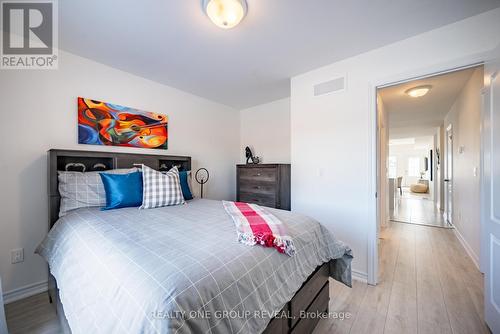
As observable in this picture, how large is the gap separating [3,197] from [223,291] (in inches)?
91.5

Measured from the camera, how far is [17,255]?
71.9 inches

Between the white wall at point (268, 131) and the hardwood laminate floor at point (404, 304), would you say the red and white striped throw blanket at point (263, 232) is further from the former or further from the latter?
the white wall at point (268, 131)

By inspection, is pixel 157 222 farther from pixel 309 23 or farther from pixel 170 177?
pixel 309 23

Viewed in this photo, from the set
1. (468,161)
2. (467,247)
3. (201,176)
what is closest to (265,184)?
(201,176)

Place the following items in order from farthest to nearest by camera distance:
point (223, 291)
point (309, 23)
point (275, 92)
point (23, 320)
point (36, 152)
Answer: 1. point (275, 92)
2. point (36, 152)
3. point (309, 23)
4. point (23, 320)
5. point (223, 291)

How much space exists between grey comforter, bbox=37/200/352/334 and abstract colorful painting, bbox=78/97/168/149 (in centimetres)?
118

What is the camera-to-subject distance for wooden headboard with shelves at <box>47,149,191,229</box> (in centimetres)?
182

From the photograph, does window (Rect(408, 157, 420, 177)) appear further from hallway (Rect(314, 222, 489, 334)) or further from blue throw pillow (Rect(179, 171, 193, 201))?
blue throw pillow (Rect(179, 171, 193, 201))

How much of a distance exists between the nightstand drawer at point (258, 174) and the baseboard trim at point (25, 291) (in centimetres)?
257

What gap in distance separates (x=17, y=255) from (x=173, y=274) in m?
2.18

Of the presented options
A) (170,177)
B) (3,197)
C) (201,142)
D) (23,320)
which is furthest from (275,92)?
(23,320)

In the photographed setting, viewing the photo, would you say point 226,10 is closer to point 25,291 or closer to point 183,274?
point 183,274

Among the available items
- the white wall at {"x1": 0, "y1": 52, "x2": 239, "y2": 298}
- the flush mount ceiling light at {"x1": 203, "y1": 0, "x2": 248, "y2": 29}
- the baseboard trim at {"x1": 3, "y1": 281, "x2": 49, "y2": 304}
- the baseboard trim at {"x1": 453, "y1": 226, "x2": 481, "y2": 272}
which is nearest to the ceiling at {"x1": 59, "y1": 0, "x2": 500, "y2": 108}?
the flush mount ceiling light at {"x1": 203, "y1": 0, "x2": 248, "y2": 29}

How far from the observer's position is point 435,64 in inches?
69.2
